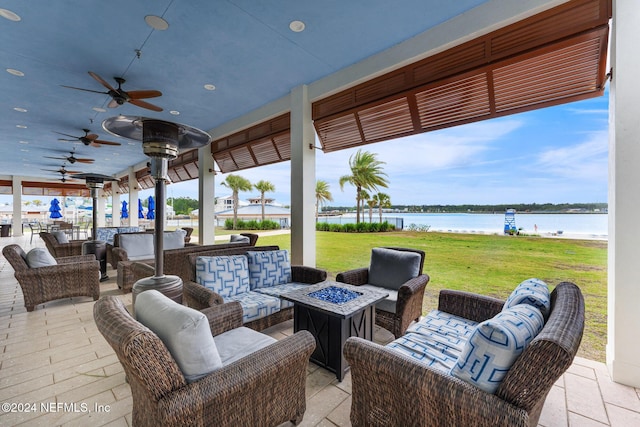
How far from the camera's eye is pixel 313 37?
129 inches

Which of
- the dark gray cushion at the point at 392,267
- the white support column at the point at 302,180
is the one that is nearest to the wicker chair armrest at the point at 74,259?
the white support column at the point at 302,180

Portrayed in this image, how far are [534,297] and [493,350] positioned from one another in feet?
2.16

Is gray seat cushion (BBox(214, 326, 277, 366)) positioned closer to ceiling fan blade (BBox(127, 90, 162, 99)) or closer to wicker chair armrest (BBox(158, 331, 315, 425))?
wicker chair armrest (BBox(158, 331, 315, 425))

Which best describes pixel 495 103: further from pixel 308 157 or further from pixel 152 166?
pixel 152 166

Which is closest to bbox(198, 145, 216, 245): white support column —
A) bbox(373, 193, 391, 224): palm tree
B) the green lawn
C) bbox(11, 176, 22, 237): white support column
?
the green lawn

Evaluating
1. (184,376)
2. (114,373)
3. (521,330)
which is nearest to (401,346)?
(521,330)

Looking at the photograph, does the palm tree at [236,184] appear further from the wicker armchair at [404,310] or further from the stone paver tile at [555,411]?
the stone paver tile at [555,411]

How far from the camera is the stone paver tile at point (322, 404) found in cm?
176

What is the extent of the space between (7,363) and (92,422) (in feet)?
4.68

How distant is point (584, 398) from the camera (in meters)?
1.97

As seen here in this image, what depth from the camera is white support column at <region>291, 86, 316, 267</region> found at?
14.9 ft

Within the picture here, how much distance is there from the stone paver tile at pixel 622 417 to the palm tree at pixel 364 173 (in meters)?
7.35

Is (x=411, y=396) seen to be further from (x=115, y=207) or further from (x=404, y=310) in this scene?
(x=115, y=207)

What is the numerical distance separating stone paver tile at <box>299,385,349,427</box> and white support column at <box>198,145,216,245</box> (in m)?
5.98
